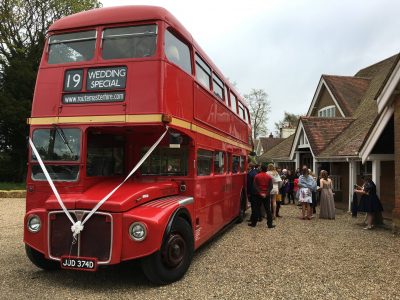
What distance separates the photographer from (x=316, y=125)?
21.2m

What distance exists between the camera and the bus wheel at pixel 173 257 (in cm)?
554

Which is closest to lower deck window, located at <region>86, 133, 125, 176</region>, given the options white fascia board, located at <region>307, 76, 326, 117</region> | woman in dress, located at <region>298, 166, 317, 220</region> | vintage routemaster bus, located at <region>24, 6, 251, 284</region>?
vintage routemaster bus, located at <region>24, 6, 251, 284</region>

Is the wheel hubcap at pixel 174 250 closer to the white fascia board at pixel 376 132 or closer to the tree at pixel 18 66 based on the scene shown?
the white fascia board at pixel 376 132

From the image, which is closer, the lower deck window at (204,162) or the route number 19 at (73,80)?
the route number 19 at (73,80)

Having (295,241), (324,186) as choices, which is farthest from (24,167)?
(295,241)

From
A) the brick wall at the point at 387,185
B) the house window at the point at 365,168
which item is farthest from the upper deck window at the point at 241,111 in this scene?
the house window at the point at 365,168

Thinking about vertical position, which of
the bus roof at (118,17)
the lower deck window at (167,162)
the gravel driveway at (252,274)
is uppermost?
the bus roof at (118,17)

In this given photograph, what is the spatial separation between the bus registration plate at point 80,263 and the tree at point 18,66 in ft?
76.0

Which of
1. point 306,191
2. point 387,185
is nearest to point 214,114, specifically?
point 306,191

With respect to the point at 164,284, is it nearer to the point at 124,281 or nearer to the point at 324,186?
the point at 124,281

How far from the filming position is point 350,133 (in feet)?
63.4

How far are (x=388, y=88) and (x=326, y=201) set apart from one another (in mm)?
4526

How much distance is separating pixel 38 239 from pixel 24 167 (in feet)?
80.1

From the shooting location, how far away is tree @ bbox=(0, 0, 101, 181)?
1040 inches
